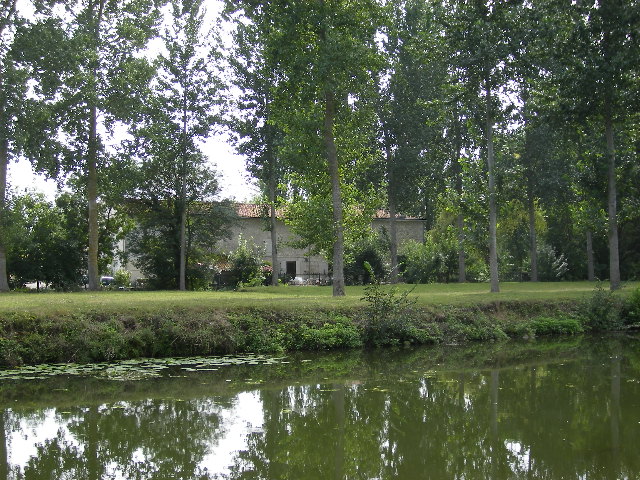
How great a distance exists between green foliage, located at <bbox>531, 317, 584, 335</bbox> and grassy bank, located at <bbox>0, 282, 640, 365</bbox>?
3 centimetres

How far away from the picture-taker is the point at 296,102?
24062 mm

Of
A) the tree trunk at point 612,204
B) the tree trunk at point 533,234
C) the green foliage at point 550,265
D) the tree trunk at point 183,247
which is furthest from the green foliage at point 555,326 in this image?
the green foliage at point 550,265

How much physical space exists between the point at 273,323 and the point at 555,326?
9027 mm

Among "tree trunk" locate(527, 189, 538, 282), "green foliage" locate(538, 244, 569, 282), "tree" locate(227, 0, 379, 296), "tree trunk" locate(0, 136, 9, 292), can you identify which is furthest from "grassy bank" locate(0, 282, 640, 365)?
"green foliage" locate(538, 244, 569, 282)

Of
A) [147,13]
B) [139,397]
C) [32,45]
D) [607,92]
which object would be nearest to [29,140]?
[32,45]

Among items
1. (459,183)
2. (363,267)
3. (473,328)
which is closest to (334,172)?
(473,328)

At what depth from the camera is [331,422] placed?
31.0 feet

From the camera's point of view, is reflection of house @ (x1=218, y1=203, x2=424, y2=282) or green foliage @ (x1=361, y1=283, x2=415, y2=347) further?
reflection of house @ (x1=218, y1=203, x2=424, y2=282)

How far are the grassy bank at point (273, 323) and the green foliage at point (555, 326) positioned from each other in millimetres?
30

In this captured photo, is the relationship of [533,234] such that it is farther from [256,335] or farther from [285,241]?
[256,335]

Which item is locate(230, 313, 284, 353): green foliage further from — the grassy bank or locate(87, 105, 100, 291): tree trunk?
locate(87, 105, 100, 291): tree trunk

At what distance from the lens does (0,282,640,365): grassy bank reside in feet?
47.3

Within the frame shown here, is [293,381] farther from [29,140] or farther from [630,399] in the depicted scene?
[29,140]

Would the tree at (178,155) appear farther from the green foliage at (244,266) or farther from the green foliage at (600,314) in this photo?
the green foliage at (600,314)
